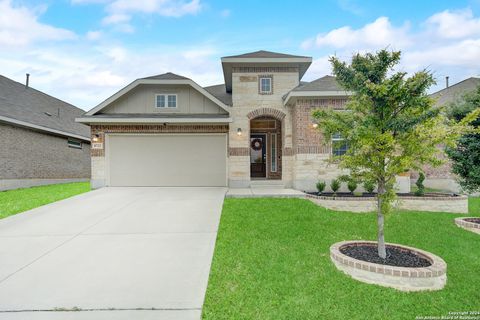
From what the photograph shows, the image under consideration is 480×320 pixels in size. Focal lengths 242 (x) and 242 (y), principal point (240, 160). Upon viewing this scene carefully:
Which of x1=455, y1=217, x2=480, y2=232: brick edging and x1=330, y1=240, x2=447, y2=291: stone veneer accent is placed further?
x1=455, y1=217, x2=480, y2=232: brick edging

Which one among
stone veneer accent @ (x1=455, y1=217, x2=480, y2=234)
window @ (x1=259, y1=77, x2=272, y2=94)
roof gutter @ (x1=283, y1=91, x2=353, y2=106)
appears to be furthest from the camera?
window @ (x1=259, y1=77, x2=272, y2=94)

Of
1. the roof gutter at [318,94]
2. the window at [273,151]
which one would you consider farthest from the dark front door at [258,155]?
the roof gutter at [318,94]

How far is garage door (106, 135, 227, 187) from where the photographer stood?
12.0m

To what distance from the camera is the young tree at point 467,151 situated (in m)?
6.88

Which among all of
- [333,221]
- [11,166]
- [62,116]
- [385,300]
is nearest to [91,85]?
[62,116]

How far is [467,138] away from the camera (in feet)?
22.8

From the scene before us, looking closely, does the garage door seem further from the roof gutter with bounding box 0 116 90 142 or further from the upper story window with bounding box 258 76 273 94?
the roof gutter with bounding box 0 116 90 142

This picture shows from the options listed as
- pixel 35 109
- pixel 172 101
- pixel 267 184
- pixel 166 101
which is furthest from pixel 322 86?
pixel 35 109

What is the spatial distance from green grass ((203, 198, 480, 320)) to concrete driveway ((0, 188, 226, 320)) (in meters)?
0.38

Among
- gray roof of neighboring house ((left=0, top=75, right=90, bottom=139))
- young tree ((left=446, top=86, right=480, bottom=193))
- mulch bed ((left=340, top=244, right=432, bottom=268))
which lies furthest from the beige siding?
mulch bed ((left=340, top=244, right=432, bottom=268))

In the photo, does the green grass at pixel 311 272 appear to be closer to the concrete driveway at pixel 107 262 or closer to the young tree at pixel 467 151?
the concrete driveway at pixel 107 262

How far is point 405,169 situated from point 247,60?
9.04 metres

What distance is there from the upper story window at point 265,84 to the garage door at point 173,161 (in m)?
2.97

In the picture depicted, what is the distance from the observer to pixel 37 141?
1442cm
